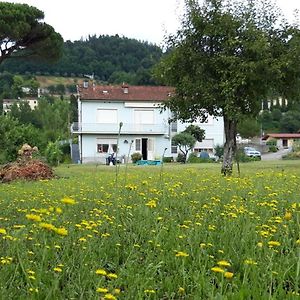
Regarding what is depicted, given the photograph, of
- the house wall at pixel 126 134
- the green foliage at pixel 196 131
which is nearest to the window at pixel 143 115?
the house wall at pixel 126 134

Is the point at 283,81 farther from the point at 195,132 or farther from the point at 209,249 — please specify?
the point at 195,132

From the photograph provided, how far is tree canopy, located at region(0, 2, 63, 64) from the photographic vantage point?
23891 millimetres

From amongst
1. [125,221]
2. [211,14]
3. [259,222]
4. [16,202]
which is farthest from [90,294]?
[211,14]

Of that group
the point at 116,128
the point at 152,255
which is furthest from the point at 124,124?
the point at 152,255

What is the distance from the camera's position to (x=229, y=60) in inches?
567

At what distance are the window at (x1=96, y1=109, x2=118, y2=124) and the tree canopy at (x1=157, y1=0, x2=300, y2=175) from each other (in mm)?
28952

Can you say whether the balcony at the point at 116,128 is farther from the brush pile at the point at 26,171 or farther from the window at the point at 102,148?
the brush pile at the point at 26,171

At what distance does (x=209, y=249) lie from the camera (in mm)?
3266

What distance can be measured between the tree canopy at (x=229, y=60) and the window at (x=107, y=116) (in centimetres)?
2895

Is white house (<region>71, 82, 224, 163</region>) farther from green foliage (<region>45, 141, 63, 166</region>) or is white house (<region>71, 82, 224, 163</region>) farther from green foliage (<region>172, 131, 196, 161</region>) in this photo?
green foliage (<region>45, 141, 63, 166</region>)

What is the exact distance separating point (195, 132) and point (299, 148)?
9253mm

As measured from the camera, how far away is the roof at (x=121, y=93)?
4441 cm

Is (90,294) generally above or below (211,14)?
below

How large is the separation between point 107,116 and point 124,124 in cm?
176
